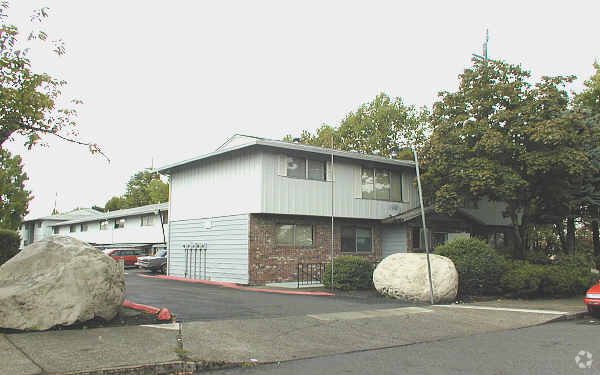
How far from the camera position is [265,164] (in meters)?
18.4

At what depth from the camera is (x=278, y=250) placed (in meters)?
18.8

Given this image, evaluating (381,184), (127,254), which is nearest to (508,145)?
(381,184)

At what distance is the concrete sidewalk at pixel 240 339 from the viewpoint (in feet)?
19.6

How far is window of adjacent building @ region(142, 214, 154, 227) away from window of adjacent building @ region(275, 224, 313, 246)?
21943 mm

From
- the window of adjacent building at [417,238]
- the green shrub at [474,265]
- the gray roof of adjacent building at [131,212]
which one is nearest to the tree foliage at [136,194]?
the gray roof of adjacent building at [131,212]

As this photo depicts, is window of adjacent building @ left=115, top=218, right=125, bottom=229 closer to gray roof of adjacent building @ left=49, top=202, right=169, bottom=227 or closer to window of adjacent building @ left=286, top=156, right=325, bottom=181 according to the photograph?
gray roof of adjacent building @ left=49, top=202, right=169, bottom=227

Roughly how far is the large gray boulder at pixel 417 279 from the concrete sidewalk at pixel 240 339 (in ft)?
7.21

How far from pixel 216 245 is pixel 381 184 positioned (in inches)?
315

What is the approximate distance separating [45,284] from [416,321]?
6.89 metres

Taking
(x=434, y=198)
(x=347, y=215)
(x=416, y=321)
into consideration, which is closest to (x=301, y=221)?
(x=347, y=215)

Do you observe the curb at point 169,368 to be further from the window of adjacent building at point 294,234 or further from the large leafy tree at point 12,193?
the large leafy tree at point 12,193

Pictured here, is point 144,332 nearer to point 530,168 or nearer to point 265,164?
point 265,164

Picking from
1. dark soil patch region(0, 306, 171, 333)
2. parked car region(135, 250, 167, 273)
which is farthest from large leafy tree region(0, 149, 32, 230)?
dark soil patch region(0, 306, 171, 333)

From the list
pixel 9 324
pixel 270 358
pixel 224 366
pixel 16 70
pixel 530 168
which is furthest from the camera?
pixel 530 168
